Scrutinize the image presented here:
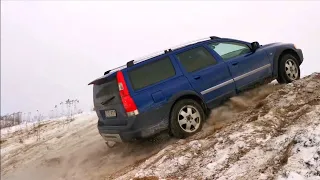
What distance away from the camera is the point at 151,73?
20.9 ft

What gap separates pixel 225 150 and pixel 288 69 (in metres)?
4.19

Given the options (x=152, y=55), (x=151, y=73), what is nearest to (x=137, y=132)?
(x=151, y=73)

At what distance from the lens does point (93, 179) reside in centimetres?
602

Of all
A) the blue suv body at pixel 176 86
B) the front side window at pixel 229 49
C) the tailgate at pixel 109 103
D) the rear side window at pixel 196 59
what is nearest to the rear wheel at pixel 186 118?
the blue suv body at pixel 176 86

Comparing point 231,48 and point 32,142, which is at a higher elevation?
point 231,48

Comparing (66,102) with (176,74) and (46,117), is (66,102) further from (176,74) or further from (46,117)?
(176,74)

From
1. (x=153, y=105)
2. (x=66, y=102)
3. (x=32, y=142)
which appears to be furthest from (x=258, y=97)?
(x=66, y=102)

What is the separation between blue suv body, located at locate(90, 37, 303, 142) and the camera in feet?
19.9

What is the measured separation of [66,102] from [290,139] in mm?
10553

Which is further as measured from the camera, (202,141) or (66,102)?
(66,102)

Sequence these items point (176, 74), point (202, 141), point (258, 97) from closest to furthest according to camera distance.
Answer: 1. point (202, 141)
2. point (176, 74)
3. point (258, 97)

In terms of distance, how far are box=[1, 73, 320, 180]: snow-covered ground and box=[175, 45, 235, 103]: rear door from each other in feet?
1.26

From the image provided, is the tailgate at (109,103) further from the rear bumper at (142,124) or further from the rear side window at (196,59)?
the rear side window at (196,59)

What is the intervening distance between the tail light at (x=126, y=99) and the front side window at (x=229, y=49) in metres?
2.22
